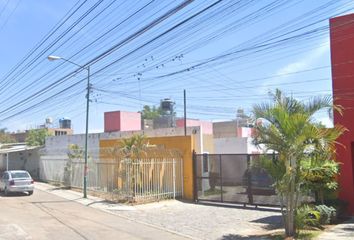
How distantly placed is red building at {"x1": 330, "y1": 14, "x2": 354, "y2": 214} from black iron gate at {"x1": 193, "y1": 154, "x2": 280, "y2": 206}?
317cm

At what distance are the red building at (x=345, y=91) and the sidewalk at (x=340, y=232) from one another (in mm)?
1890

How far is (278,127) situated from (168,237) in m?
4.55

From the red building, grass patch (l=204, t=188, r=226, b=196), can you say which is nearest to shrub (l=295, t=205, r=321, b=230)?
the red building

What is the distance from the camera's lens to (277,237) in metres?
13.6

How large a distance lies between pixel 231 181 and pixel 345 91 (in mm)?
6812

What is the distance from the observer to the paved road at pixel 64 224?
47.6 ft

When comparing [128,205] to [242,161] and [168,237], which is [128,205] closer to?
[242,161]

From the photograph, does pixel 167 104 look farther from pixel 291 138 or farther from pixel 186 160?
pixel 291 138

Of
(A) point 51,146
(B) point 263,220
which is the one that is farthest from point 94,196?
(A) point 51,146

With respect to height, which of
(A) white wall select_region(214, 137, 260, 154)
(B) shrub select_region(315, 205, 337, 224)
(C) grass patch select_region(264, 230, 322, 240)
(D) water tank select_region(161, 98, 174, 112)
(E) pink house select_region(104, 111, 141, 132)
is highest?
(D) water tank select_region(161, 98, 174, 112)

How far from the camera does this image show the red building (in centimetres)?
1683

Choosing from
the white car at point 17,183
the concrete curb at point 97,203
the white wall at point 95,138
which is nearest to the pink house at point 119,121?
the white wall at point 95,138

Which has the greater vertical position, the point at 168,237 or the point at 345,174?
the point at 345,174

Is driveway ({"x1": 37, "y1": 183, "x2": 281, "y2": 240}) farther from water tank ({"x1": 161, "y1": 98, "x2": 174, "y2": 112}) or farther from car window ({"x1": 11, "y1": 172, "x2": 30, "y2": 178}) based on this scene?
water tank ({"x1": 161, "y1": 98, "x2": 174, "y2": 112})
